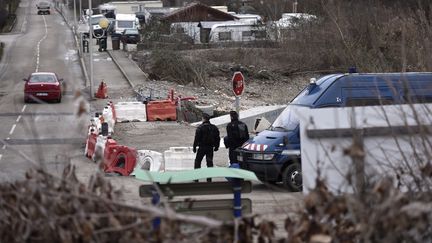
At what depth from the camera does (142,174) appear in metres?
8.99

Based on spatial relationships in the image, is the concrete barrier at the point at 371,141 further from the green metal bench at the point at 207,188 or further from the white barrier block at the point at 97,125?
the white barrier block at the point at 97,125

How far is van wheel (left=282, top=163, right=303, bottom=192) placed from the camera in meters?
17.8

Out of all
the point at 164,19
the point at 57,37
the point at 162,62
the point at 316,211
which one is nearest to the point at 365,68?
the point at 162,62

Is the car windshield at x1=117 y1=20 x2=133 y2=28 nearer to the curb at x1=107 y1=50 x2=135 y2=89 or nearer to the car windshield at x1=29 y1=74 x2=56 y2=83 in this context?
the curb at x1=107 y1=50 x2=135 y2=89

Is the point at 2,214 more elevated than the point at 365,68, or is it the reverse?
the point at 2,214

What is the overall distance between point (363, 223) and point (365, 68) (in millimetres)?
26879

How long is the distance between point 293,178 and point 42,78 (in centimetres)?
2701

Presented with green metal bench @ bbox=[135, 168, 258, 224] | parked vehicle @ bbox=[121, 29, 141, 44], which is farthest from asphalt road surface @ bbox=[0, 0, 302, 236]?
parked vehicle @ bbox=[121, 29, 141, 44]

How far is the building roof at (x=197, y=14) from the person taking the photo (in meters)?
83.9

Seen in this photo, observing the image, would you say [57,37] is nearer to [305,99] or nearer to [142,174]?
[305,99]

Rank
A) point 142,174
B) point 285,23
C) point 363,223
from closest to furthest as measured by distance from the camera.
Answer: point 363,223, point 142,174, point 285,23

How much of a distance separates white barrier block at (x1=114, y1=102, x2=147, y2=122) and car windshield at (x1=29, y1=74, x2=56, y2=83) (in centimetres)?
841

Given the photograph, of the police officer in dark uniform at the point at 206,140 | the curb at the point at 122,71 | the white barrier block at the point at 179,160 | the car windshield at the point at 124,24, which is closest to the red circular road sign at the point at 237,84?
the white barrier block at the point at 179,160

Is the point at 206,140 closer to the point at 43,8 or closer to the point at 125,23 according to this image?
the point at 125,23
